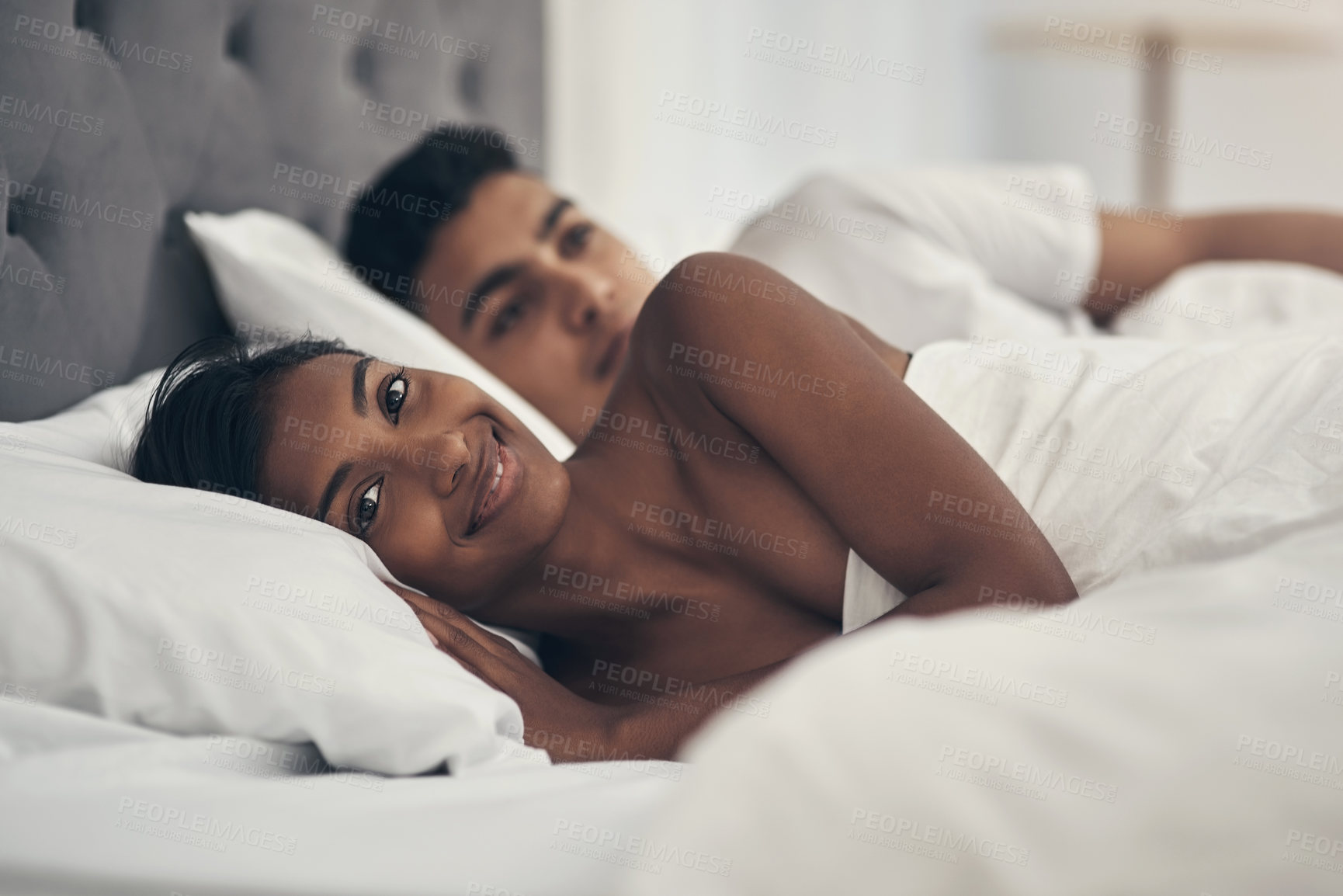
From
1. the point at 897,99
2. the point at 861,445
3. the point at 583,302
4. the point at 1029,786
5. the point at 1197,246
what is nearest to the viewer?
the point at 1029,786

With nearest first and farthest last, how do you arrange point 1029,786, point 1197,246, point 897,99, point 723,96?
point 1029,786
point 1197,246
point 723,96
point 897,99

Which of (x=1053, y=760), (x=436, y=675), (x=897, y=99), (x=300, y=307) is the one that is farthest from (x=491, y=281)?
(x=897, y=99)

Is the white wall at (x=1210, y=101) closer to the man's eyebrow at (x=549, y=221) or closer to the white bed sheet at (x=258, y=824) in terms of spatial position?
the man's eyebrow at (x=549, y=221)

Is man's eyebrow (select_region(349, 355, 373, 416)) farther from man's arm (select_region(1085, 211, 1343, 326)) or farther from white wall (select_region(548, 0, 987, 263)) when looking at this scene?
man's arm (select_region(1085, 211, 1343, 326))

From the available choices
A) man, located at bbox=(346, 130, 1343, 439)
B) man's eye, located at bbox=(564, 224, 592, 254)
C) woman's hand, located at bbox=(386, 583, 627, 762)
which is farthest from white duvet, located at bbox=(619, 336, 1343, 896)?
man's eye, located at bbox=(564, 224, 592, 254)

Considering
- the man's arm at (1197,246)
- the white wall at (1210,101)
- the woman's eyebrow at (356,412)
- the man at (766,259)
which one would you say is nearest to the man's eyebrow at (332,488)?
the woman's eyebrow at (356,412)

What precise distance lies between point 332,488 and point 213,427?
0.45 feet

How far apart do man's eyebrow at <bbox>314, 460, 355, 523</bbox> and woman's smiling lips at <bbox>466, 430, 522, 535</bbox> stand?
0.11m

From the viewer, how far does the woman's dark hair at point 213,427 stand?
2.96ft

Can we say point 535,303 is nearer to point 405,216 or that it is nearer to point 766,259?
point 405,216

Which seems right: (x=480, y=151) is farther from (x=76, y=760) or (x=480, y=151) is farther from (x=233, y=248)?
(x=76, y=760)

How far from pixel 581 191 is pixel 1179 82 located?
79.1 inches

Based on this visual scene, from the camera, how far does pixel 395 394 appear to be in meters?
0.92

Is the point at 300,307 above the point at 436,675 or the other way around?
above
